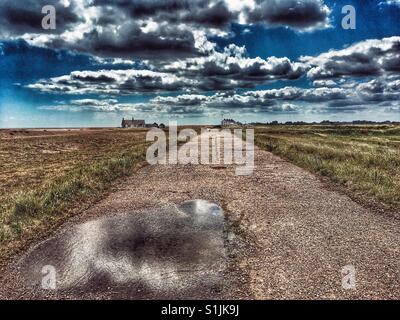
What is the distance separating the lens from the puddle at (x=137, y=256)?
6070 millimetres

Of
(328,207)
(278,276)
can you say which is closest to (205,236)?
(278,276)

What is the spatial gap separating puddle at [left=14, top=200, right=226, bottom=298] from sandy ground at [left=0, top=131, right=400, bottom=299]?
20 mm

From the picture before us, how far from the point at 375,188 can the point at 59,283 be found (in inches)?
427

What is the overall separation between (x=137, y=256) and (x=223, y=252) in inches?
68.1

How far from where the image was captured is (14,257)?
24.1ft

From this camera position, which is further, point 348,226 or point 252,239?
point 348,226

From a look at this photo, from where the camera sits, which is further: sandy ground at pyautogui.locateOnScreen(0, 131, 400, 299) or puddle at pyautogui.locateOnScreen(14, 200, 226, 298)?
puddle at pyautogui.locateOnScreen(14, 200, 226, 298)

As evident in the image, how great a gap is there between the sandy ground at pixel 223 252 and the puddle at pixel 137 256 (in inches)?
0.8

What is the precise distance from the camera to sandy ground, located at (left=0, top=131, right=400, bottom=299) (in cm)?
586

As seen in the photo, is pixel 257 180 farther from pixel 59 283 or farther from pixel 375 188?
pixel 59 283

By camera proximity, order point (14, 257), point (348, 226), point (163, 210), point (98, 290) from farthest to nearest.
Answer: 1. point (163, 210)
2. point (348, 226)
3. point (14, 257)
4. point (98, 290)

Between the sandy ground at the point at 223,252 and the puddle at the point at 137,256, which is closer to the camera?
the sandy ground at the point at 223,252

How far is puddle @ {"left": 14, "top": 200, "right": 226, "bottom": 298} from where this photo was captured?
19.9ft
